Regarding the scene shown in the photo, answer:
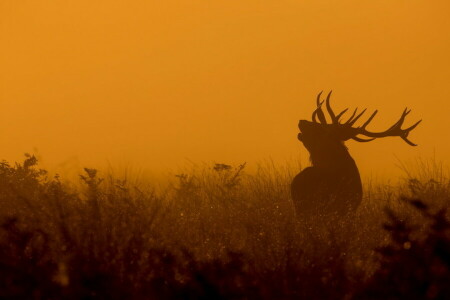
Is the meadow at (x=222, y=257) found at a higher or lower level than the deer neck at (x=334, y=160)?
lower

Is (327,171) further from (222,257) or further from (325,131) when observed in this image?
(222,257)

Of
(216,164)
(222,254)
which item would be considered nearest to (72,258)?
(222,254)

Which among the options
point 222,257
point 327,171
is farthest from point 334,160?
point 222,257

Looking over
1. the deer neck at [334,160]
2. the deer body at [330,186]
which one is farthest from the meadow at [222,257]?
the deer neck at [334,160]

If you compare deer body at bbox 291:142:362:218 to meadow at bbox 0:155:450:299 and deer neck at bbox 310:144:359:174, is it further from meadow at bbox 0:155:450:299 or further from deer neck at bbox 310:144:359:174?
meadow at bbox 0:155:450:299

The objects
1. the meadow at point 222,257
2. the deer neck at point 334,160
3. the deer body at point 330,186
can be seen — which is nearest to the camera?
the meadow at point 222,257

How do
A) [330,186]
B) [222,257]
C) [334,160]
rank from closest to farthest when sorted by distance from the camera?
→ [222,257]
[330,186]
[334,160]

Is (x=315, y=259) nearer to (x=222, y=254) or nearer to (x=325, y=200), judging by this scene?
(x=222, y=254)

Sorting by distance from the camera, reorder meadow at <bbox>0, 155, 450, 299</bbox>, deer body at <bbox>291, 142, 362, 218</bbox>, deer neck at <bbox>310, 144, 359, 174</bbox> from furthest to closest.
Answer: deer neck at <bbox>310, 144, 359, 174</bbox>, deer body at <bbox>291, 142, 362, 218</bbox>, meadow at <bbox>0, 155, 450, 299</bbox>

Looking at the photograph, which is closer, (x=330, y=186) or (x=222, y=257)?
(x=222, y=257)

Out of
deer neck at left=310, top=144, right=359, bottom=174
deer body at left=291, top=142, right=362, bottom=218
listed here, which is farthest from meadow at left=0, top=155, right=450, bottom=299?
deer neck at left=310, top=144, right=359, bottom=174

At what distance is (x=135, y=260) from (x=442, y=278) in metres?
1.85

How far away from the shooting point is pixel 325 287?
4207 mm

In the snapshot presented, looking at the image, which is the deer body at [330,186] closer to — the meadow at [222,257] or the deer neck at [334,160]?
the deer neck at [334,160]
